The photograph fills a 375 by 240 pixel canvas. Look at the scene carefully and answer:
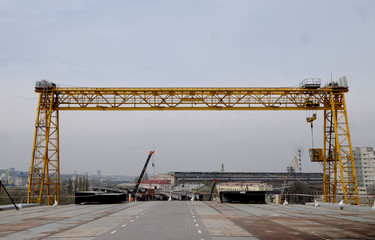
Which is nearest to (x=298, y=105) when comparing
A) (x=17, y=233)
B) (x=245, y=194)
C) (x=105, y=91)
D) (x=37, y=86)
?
(x=245, y=194)

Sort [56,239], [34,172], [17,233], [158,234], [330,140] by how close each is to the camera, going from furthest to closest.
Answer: [330,140], [34,172], [17,233], [158,234], [56,239]

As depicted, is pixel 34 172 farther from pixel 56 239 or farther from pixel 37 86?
pixel 56 239

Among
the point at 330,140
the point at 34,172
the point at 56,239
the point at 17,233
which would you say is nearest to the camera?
the point at 56,239

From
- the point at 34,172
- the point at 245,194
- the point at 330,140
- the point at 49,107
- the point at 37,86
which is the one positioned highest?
the point at 37,86

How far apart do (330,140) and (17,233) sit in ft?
134

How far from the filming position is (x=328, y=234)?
1550 cm

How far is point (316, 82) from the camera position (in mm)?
45281

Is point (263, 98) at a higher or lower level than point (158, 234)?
higher

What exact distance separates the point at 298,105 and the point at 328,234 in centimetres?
3219

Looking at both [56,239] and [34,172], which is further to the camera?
[34,172]

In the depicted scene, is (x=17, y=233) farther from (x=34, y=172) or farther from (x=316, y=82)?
(x=316, y=82)

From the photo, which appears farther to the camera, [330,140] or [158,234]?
[330,140]

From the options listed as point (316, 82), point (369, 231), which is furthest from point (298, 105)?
point (369, 231)

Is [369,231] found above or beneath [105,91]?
beneath
